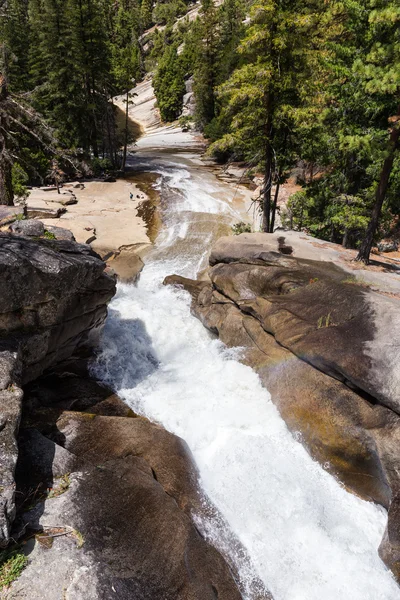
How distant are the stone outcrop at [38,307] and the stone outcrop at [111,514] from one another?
1.05 meters

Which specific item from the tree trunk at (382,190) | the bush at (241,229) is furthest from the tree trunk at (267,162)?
the tree trunk at (382,190)

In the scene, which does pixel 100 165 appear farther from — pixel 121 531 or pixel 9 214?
pixel 121 531

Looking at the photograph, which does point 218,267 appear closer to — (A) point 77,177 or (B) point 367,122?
(B) point 367,122

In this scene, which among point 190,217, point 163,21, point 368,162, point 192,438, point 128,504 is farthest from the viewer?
point 163,21

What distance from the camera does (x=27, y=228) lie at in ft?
44.9

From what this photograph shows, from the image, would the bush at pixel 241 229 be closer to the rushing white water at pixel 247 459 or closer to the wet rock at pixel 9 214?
the rushing white water at pixel 247 459

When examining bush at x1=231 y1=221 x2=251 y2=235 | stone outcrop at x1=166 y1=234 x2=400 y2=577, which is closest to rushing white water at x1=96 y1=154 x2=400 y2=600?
stone outcrop at x1=166 y1=234 x2=400 y2=577

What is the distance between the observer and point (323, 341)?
10062 millimetres

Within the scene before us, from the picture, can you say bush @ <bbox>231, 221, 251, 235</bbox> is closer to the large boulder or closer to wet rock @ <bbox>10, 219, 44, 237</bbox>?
wet rock @ <bbox>10, 219, 44, 237</bbox>

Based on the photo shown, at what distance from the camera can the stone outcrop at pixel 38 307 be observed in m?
7.60

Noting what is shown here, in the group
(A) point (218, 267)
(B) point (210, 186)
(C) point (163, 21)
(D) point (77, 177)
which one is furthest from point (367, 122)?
(C) point (163, 21)

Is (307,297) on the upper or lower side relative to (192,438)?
upper

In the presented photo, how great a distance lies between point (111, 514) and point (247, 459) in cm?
388

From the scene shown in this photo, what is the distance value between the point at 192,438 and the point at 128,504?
10.4 feet
